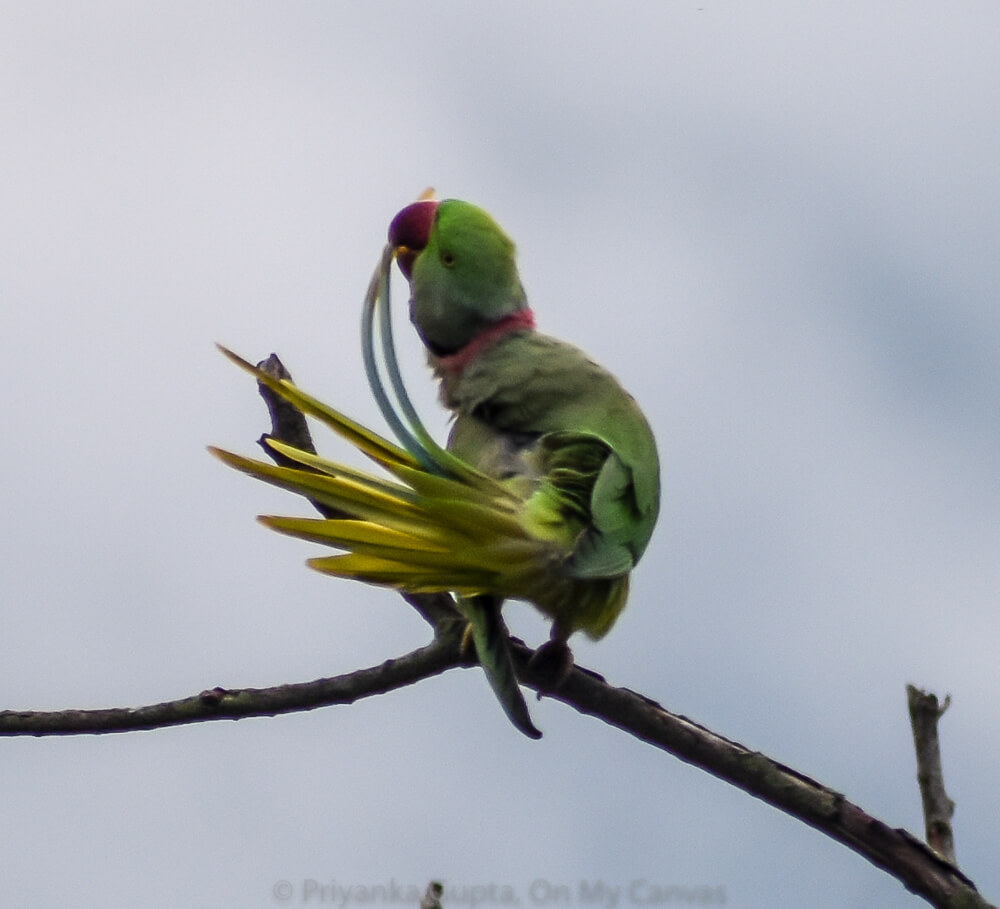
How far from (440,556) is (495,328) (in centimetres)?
144

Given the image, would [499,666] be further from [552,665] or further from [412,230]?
[412,230]

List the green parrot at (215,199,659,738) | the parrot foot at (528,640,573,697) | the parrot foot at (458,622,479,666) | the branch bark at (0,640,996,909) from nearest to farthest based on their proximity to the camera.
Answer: the branch bark at (0,640,996,909) < the green parrot at (215,199,659,738) < the parrot foot at (458,622,479,666) < the parrot foot at (528,640,573,697)

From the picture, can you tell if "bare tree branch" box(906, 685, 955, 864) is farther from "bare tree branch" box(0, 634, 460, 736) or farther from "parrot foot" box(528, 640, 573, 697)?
"bare tree branch" box(0, 634, 460, 736)

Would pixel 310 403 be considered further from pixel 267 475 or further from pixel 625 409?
pixel 625 409

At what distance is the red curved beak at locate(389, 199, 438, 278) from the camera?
4426mm

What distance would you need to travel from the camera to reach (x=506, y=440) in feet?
12.4

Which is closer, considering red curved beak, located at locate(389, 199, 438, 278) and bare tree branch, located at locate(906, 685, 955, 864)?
bare tree branch, located at locate(906, 685, 955, 864)

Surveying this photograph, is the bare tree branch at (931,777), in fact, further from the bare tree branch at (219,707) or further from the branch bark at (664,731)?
the bare tree branch at (219,707)

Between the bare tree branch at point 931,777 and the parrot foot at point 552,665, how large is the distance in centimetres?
90

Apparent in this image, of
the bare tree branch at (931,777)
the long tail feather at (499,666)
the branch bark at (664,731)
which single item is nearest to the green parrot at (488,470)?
the long tail feather at (499,666)

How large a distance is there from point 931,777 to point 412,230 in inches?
95.8

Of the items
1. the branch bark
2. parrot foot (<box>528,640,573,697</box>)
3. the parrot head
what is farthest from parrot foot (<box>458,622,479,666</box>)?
the parrot head

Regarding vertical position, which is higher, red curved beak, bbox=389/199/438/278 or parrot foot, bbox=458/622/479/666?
red curved beak, bbox=389/199/438/278

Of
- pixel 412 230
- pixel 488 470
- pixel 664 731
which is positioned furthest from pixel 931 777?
pixel 412 230
